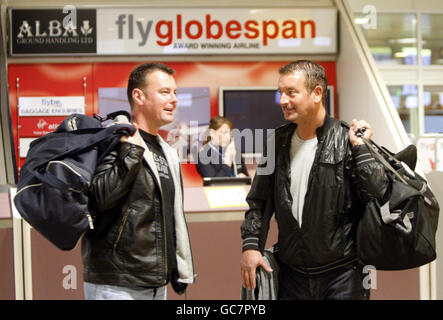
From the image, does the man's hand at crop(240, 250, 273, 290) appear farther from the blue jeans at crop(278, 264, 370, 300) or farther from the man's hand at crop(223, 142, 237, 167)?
the man's hand at crop(223, 142, 237, 167)

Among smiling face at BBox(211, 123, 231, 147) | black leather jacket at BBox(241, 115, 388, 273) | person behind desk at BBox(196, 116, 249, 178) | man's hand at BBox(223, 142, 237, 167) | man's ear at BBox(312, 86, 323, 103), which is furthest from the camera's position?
smiling face at BBox(211, 123, 231, 147)

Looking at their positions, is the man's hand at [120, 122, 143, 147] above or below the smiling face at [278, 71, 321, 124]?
below

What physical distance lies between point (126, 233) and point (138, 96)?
0.59 meters

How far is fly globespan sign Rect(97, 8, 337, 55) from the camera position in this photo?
22.4 ft

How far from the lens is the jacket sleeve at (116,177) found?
6.16ft

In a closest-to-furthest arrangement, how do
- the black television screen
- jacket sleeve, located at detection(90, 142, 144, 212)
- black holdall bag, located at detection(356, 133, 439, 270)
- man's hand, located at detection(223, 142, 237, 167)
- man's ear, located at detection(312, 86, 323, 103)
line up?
jacket sleeve, located at detection(90, 142, 144, 212), black holdall bag, located at detection(356, 133, 439, 270), man's ear, located at detection(312, 86, 323, 103), man's hand, located at detection(223, 142, 237, 167), the black television screen

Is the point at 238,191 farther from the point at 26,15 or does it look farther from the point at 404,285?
the point at 26,15

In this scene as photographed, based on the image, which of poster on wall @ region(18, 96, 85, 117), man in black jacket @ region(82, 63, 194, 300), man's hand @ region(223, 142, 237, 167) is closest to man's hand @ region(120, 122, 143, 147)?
man in black jacket @ region(82, 63, 194, 300)

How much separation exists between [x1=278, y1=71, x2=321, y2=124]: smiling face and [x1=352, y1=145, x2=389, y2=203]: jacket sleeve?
0.26 m

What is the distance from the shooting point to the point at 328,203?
7.00 feet

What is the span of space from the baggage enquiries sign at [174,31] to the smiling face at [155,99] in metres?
4.85

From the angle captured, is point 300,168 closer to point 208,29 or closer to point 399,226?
point 399,226

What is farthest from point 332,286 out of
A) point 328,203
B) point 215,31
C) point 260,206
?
point 215,31
